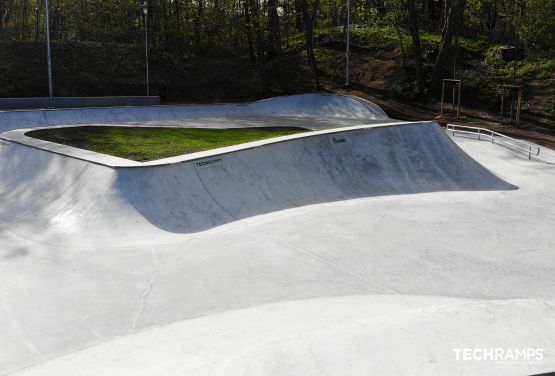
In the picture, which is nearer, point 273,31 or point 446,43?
point 446,43

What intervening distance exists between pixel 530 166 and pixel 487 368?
15214 mm

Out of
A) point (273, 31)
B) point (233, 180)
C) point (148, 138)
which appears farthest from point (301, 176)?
point (273, 31)

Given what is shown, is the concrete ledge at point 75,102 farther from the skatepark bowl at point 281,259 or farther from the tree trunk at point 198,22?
the tree trunk at point 198,22

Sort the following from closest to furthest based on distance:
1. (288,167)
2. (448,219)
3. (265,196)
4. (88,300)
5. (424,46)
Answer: (88,300)
(448,219)
(265,196)
(288,167)
(424,46)

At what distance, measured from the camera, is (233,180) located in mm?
12648

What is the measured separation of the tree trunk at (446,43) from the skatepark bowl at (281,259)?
1390cm

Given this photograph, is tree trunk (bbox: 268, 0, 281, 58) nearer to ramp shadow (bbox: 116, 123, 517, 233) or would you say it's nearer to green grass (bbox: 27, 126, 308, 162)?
green grass (bbox: 27, 126, 308, 162)

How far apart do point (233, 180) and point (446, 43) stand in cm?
2146

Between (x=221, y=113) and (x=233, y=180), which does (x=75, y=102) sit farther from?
(x=233, y=180)

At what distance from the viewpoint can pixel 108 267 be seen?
8.79m

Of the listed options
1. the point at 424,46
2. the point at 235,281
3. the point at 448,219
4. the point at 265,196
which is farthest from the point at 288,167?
the point at 424,46

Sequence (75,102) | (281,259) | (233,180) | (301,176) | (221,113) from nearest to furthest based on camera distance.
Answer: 1. (281,259)
2. (233,180)
3. (301,176)
4. (221,113)
5. (75,102)

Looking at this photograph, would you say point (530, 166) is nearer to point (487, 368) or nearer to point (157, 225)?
point (157, 225)

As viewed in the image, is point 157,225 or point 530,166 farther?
point 530,166
